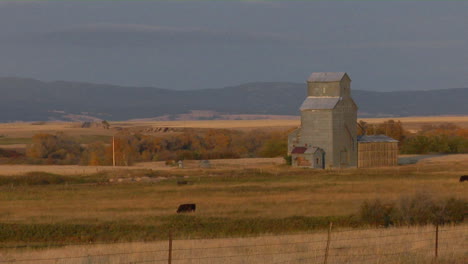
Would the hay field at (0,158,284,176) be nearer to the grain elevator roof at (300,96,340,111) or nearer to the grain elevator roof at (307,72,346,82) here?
the grain elevator roof at (300,96,340,111)

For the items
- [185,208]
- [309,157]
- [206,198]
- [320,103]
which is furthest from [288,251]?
[320,103]

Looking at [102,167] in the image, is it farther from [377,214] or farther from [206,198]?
[377,214]

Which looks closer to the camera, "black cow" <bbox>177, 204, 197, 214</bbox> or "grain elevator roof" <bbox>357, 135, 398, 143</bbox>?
"black cow" <bbox>177, 204, 197, 214</bbox>

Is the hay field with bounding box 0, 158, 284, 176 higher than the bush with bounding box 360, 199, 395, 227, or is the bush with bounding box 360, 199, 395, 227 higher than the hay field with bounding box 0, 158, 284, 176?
the hay field with bounding box 0, 158, 284, 176

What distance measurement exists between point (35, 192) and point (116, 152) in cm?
5186

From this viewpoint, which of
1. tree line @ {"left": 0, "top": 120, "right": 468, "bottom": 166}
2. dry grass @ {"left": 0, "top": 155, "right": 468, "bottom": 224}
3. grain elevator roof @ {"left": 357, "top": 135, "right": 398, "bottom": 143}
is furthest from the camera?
A: tree line @ {"left": 0, "top": 120, "right": 468, "bottom": 166}

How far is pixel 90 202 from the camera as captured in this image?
149 feet

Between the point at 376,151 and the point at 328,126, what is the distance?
6.14 meters

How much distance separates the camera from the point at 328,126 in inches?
3152

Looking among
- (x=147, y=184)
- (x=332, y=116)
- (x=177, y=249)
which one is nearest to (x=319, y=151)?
(x=332, y=116)

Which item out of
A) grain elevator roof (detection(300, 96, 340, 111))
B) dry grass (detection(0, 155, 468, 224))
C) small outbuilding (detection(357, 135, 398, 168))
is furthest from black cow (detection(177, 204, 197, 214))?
small outbuilding (detection(357, 135, 398, 168))

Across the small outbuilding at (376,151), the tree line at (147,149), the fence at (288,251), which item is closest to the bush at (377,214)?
the fence at (288,251)

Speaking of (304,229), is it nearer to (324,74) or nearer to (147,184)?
(147,184)

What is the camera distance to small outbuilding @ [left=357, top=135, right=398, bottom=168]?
3246 inches
